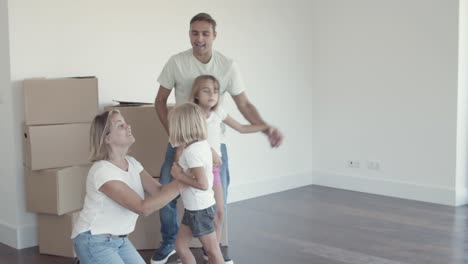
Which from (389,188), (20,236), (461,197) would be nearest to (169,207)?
(20,236)

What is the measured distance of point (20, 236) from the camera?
4.52 metres

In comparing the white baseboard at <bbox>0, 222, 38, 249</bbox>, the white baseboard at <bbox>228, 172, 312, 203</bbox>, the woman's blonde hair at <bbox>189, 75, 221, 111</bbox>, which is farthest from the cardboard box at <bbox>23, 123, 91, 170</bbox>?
the white baseboard at <bbox>228, 172, 312, 203</bbox>

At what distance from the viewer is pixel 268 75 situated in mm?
6316

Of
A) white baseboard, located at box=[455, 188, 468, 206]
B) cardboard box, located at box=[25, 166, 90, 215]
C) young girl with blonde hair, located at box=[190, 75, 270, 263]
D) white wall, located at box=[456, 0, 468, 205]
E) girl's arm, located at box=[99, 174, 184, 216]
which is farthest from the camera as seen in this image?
white baseboard, located at box=[455, 188, 468, 206]

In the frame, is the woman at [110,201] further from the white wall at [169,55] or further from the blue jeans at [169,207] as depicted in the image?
the white wall at [169,55]

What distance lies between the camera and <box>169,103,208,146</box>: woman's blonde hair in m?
3.20

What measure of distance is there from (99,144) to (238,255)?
1.80 meters

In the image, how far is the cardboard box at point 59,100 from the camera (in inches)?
168

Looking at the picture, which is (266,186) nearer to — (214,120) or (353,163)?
(353,163)

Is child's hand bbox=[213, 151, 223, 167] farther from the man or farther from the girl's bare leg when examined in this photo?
the girl's bare leg

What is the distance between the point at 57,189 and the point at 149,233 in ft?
2.41

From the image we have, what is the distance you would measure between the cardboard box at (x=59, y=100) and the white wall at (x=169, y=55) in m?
0.26

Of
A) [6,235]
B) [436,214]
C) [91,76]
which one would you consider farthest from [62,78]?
[436,214]

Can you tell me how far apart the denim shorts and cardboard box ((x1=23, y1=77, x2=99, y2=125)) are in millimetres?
1440
